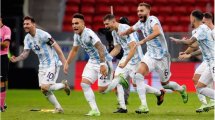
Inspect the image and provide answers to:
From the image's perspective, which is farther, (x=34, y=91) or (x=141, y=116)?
(x=34, y=91)

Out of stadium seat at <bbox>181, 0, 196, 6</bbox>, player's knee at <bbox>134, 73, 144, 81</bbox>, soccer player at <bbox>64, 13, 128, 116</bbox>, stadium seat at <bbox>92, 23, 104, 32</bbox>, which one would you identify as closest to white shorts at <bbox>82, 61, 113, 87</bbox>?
soccer player at <bbox>64, 13, 128, 116</bbox>


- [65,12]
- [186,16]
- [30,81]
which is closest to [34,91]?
[30,81]

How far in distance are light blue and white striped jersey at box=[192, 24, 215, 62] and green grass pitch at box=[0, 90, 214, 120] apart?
121cm

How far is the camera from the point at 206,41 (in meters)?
13.4

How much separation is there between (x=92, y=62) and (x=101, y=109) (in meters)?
2.20

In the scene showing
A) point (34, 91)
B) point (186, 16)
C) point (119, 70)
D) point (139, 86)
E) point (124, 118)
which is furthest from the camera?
point (186, 16)

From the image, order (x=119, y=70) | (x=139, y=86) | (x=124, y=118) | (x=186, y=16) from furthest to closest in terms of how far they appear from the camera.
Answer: (x=186, y=16), (x=119, y=70), (x=139, y=86), (x=124, y=118)

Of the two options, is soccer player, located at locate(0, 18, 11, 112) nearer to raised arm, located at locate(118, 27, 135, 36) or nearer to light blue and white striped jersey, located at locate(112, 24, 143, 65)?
light blue and white striped jersey, located at locate(112, 24, 143, 65)

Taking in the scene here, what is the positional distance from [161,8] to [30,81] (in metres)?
7.72

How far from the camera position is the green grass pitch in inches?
521

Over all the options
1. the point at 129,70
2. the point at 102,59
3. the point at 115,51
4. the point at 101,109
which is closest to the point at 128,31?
the point at 115,51

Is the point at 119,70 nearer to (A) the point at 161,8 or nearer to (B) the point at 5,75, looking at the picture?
(B) the point at 5,75

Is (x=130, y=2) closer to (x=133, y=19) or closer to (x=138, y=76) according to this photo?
(x=133, y=19)

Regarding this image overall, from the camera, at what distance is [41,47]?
14336mm
